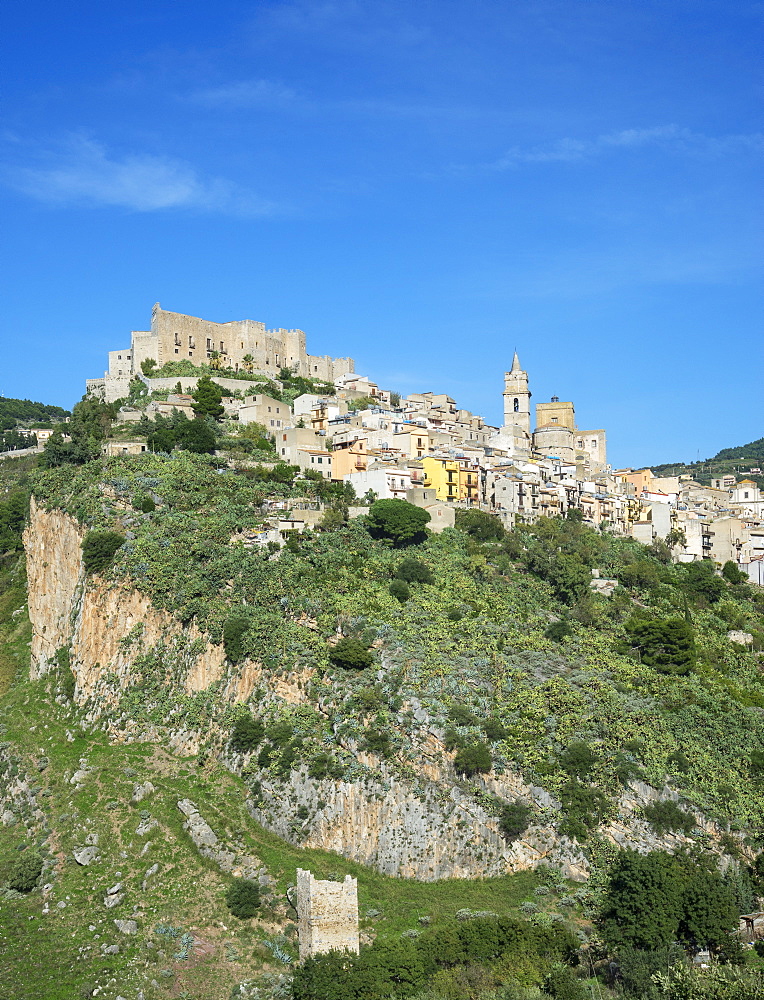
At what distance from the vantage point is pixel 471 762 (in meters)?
37.2

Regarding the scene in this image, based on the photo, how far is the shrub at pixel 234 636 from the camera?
41281 mm

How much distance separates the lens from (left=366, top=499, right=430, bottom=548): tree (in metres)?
52.8

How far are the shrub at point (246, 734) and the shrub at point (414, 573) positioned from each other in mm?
11770

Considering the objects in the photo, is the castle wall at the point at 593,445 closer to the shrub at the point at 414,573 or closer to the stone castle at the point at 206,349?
the stone castle at the point at 206,349

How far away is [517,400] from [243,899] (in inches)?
2294

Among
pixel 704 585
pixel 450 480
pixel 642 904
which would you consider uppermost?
pixel 450 480

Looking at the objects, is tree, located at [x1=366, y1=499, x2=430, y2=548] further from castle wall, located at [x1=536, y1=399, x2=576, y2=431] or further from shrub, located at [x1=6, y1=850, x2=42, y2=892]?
castle wall, located at [x1=536, y1=399, x2=576, y2=431]

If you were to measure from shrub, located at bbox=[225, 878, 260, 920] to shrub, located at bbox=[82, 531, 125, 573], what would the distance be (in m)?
17.0

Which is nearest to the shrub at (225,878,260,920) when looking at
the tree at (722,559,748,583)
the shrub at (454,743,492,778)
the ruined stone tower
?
the ruined stone tower

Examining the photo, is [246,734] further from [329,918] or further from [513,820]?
[513,820]

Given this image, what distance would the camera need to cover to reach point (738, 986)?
85.0ft

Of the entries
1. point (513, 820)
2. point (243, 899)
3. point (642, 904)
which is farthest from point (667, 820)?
point (243, 899)

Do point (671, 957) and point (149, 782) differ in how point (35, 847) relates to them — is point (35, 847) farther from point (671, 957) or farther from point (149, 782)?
point (671, 957)

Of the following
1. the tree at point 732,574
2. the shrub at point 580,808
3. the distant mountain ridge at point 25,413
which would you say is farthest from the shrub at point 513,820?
the distant mountain ridge at point 25,413
